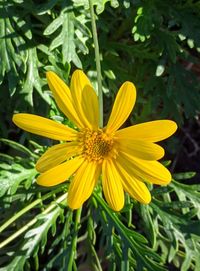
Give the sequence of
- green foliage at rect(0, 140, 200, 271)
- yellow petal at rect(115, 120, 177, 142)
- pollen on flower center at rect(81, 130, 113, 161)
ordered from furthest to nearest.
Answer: green foliage at rect(0, 140, 200, 271) → pollen on flower center at rect(81, 130, 113, 161) → yellow petal at rect(115, 120, 177, 142)

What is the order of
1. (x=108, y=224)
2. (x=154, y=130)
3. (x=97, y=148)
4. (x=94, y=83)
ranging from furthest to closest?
(x=94, y=83), (x=108, y=224), (x=97, y=148), (x=154, y=130)

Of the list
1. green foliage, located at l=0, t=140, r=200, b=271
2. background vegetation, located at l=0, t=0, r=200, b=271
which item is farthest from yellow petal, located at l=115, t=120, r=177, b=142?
green foliage, located at l=0, t=140, r=200, b=271

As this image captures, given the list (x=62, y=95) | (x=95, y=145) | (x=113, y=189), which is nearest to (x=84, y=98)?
(x=62, y=95)

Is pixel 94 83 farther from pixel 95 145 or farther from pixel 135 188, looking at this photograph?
pixel 135 188

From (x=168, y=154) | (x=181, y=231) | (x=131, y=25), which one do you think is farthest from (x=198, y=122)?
(x=181, y=231)

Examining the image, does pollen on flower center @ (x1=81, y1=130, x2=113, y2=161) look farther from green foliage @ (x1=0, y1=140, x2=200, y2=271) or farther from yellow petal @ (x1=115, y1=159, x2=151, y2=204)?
green foliage @ (x1=0, y1=140, x2=200, y2=271)

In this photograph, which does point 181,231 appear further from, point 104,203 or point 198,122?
point 198,122
